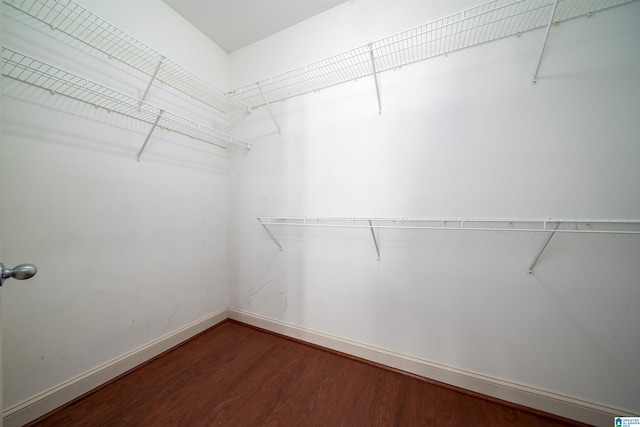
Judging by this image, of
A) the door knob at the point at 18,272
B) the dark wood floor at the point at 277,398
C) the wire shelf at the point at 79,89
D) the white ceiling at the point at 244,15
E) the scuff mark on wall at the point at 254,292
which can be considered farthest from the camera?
the scuff mark on wall at the point at 254,292

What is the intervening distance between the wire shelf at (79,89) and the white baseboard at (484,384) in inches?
71.5

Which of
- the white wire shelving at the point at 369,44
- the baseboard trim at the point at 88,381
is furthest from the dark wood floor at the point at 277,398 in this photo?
the white wire shelving at the point at 369,44

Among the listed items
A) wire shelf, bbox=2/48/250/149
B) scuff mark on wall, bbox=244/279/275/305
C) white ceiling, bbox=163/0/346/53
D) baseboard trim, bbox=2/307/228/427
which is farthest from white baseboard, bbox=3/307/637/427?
white ceiling, bbox=163/0/346/53

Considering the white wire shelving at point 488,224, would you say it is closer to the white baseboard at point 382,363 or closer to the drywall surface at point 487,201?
the drywall surface at point 487,201

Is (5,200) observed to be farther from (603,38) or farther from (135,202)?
(603,38)

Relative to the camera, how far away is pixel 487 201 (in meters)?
1.35

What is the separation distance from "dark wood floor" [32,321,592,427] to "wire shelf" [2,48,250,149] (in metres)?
1.62

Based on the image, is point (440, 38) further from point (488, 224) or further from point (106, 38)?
point (106, 38)

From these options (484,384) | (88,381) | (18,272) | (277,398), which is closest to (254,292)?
(277,398)

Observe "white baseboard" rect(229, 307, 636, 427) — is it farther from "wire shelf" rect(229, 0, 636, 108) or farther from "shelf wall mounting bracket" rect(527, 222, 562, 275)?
"wire shelf" rect(229, 0, 636, 108)

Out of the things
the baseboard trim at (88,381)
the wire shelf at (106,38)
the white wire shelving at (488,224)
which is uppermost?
the wire shelf at (106,38)

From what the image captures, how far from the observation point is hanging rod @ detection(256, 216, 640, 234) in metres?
1.13

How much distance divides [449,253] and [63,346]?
2237mm

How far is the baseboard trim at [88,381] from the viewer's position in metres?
1.15
